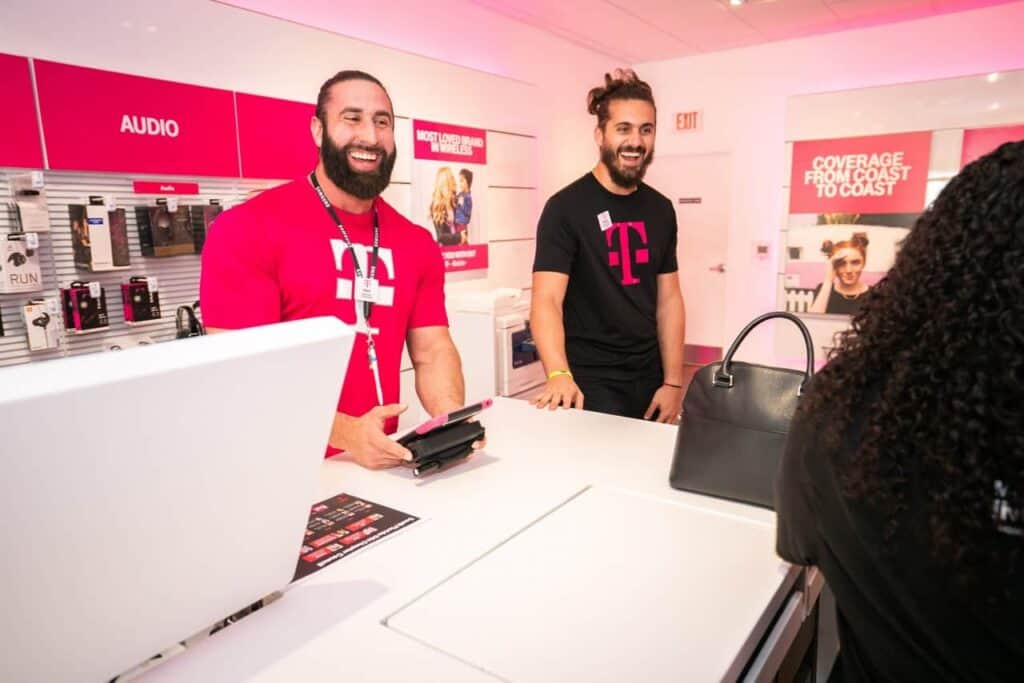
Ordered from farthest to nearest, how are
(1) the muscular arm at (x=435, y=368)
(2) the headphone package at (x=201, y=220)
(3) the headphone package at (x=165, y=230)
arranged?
(2) the headphone package at (x=201, y=220), (3) the headphone package at (x=165, y=230), (1) the muscular arm at (x=435, y=368)

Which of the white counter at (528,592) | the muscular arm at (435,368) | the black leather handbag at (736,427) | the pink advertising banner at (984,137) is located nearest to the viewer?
the white counter at (528,592)

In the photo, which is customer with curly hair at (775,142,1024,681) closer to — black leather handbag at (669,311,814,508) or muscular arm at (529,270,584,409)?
black leather handbag at (669,311,814,508)

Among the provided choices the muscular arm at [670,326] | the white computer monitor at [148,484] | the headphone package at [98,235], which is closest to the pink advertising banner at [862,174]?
the muscular arm at [670,326]

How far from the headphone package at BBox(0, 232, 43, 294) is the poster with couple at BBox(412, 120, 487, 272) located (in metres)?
2.19

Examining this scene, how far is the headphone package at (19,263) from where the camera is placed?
8.25 feet

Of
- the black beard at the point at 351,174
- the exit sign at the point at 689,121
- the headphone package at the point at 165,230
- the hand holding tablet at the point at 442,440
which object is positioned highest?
the exit sign at the point at 689,121

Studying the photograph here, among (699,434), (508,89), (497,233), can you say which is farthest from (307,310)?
(508,89)

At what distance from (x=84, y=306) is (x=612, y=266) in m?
2.19

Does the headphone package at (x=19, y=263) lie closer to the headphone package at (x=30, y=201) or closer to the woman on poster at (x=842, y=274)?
the headphone package at (x=30, y=201)

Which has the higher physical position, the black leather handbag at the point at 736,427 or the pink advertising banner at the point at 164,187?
the pink advertising banner at the point at 164,187

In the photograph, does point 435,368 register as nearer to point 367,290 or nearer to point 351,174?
point 367,290

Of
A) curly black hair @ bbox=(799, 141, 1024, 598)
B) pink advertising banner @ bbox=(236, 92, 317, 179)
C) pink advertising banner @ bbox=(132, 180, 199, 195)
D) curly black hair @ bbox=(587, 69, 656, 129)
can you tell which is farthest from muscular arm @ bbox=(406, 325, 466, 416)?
pink advertising banner @ bbox=(236, 92, 317, 179)

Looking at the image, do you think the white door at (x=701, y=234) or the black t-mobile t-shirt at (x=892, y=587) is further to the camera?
the white door at (x=701, y=234)

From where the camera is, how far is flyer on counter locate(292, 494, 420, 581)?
1.18 meters
